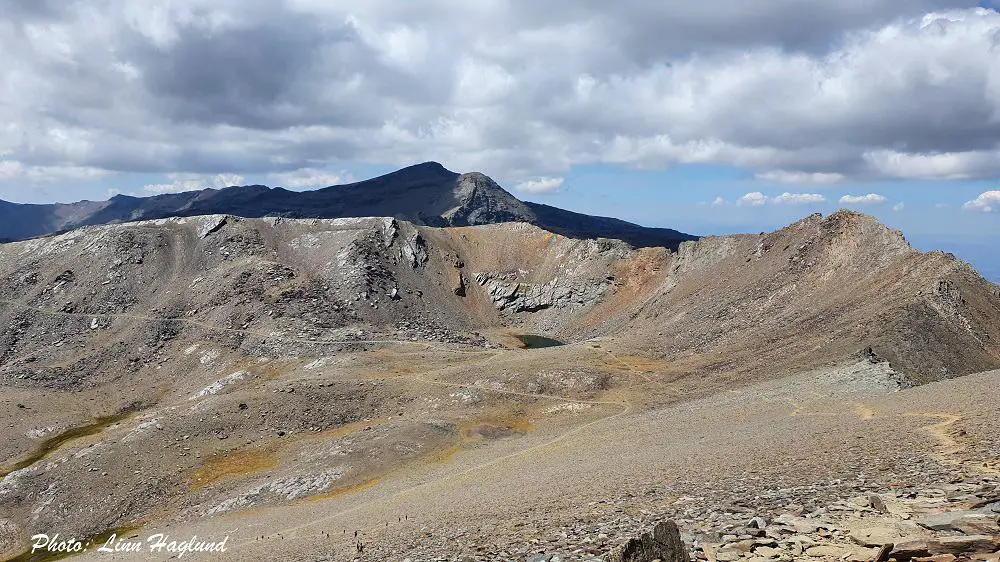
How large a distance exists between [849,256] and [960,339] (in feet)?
89.9

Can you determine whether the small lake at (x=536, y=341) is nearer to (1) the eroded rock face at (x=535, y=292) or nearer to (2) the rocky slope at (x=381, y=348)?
(2) the rocky slope at (x=381, y=348)

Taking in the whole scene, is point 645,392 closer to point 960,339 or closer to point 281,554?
point 960,339

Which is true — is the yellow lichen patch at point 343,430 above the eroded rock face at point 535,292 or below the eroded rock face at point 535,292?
below

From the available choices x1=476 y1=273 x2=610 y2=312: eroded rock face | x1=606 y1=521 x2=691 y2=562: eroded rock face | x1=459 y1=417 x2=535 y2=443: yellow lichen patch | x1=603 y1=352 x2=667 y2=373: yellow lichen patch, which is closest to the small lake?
x1=476 y1=273 x2=610 y2=312: eroded rock face

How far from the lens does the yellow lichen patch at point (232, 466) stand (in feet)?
203

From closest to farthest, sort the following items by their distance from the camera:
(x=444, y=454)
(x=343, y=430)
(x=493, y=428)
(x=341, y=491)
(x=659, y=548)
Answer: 1. (x=659, y=548)
2. (x=341, y=491)
3. (x=444, y=454)
4. (x=493, y=428)
5. (x=343, y=430)

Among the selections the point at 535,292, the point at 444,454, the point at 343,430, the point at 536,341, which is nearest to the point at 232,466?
the point at 343,430

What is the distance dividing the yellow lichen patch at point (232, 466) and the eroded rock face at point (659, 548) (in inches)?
2127

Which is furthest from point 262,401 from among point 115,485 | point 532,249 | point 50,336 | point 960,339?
point 532,249

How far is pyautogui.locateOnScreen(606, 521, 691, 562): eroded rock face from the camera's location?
53.2ft

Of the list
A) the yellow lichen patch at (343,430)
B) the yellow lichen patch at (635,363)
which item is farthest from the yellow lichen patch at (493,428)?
the yellow lichen patch at (635,363)

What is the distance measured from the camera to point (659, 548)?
16375 millimetres

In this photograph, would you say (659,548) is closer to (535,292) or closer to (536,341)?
(536,341)

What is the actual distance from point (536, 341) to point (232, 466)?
79168mm
